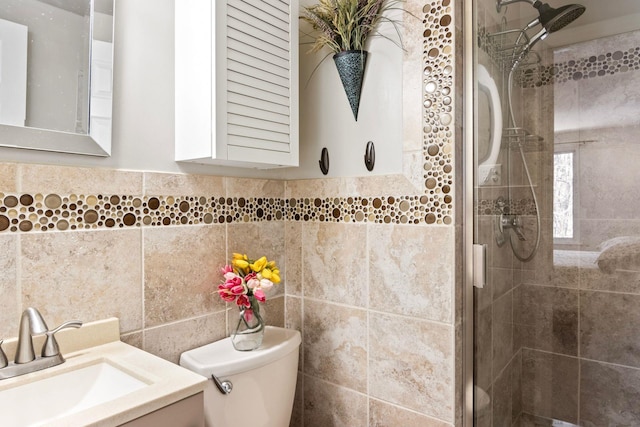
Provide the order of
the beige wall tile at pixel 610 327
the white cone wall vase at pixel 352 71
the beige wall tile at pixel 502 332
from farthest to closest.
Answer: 1. the white cone wall vase at pixel 352 71
2. the beige wall tile at pixel 502 332
3. the beige wall tile at pixel 610 327

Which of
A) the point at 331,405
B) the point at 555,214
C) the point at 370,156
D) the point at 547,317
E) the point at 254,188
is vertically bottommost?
the point at 331,405

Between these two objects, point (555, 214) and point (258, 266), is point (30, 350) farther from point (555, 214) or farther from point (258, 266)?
point (555, 214)

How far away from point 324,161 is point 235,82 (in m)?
0.49

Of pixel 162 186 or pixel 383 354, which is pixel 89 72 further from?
pixel 383 354

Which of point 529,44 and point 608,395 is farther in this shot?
point 529,44

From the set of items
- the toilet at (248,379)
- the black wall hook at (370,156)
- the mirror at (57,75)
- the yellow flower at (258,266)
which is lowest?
the toilet at (248,379)

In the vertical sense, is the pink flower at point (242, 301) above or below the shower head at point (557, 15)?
below

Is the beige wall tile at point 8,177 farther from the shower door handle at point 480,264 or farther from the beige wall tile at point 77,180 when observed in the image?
the shower door handle at point 480,264

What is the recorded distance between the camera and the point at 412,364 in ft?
4.53

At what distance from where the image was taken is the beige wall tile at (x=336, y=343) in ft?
4.98

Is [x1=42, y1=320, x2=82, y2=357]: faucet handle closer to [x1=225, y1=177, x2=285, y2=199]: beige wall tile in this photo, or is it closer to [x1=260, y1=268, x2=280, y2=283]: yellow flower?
[x1=260, y1=268, x2=280, y2=283]: yellow flower

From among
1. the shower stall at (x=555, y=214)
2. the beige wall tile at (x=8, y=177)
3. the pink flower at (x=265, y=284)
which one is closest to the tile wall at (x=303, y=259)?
the beige wall tile at (x=8, y=177)

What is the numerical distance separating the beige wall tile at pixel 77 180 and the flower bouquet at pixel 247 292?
398mm

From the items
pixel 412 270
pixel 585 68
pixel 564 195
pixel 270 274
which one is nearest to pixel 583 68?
pixel 585 68
